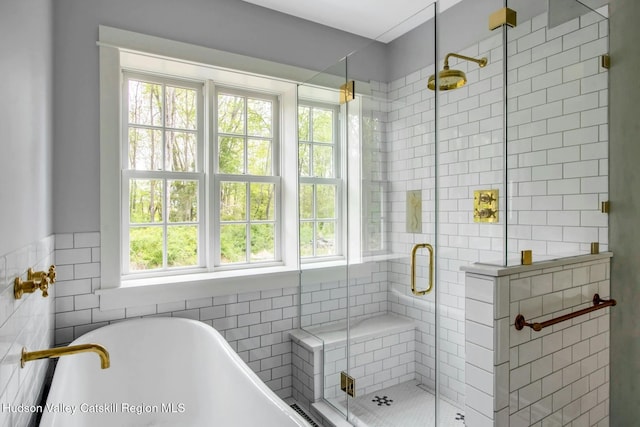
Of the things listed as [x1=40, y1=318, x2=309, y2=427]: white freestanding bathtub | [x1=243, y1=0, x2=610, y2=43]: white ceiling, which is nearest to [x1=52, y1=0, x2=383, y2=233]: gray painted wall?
[x1=243, y1=0, x2=610, y2=43]: white ceiling

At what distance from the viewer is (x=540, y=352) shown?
1706 mm

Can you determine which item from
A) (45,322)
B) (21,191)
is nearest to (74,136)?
(21,191)

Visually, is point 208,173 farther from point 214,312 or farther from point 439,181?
point 439,181

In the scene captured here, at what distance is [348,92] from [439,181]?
85 centimetres

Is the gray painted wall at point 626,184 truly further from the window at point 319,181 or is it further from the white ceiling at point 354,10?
the window at point 319,181

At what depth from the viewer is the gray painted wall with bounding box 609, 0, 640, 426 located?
6.47 ft

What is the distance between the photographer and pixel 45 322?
171cm

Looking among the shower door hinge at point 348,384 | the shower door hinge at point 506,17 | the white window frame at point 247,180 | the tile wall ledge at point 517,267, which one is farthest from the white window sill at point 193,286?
the shower door hinge at point 506,17

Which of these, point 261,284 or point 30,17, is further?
point 261,284

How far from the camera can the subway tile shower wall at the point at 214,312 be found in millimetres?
2057

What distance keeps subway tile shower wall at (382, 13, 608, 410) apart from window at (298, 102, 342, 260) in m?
0.45

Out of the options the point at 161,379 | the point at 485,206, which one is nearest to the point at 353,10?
the point at 485,206

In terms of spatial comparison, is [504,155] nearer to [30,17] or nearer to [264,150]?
[264,150]

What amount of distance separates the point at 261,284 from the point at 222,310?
1.05 ft
